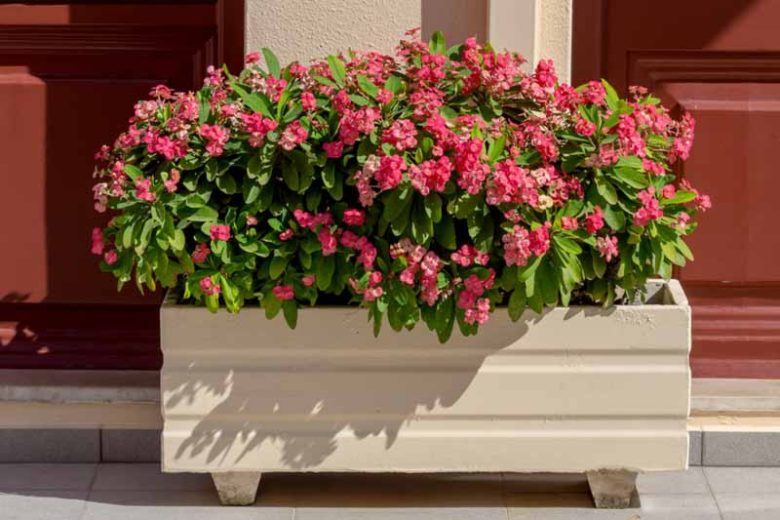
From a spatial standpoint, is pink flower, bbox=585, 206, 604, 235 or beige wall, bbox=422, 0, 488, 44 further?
beige wall, bbox=422, 0, 488, 44

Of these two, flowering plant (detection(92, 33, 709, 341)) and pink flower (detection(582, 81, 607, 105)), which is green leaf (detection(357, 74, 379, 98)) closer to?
flowering plant (detection(92, 33, 709, 341))

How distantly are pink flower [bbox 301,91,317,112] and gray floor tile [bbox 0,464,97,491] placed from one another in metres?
1.37

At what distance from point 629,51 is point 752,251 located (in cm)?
78

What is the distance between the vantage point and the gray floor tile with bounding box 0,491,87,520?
5.64 m

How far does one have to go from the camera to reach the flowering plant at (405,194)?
17.5 feet

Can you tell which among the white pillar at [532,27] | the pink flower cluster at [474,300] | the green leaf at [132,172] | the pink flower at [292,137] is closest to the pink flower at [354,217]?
the pink flower at [292,137]

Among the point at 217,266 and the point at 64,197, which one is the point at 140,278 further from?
the point at 64,197

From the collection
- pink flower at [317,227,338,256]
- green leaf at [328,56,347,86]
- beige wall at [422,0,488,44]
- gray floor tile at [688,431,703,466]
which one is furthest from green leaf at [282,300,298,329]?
gray floor tile at [688,431,703,466]

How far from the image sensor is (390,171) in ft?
17.2

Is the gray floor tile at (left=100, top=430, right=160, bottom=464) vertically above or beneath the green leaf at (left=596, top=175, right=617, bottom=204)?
beneath

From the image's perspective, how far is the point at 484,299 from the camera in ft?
17.7

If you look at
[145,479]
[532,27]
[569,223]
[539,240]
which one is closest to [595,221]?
[569,223]

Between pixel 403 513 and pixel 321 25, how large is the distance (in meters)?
1.57

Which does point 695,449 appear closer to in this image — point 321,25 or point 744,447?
point 744,447
